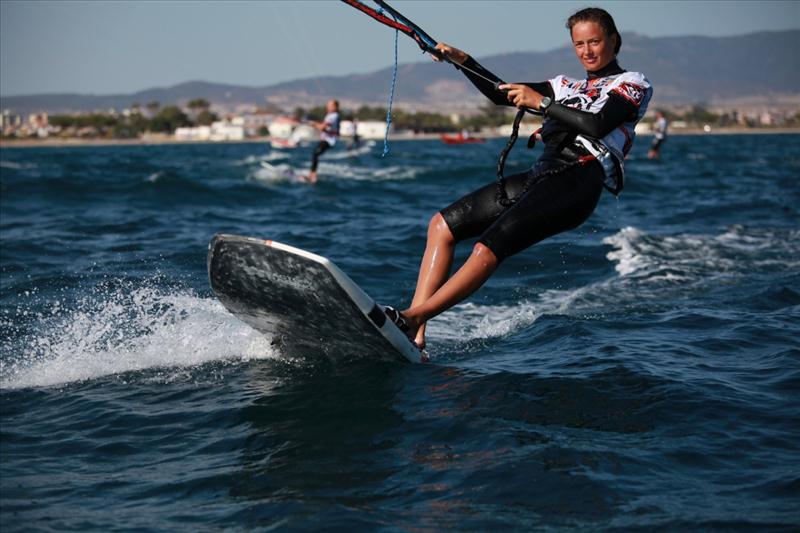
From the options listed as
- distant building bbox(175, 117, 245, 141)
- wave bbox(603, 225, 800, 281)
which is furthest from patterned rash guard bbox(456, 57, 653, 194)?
distant building bbox(175, 117, 245, 141)

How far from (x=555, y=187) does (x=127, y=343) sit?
3054mm

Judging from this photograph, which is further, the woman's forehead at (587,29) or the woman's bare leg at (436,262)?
the woman's bare leg at (436,262)

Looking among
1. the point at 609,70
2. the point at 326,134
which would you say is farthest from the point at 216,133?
the point at 609,70

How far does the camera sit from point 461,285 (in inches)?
199

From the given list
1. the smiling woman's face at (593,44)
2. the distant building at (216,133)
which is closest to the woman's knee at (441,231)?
the smiling woman's face at (593,44)

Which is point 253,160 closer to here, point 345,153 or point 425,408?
point 345,153

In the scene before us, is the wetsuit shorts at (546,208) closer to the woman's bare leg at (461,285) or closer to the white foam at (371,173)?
the woman's bare leg at (461,285)

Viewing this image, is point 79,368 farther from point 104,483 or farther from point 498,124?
point 498,124

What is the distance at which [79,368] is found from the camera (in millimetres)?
5547

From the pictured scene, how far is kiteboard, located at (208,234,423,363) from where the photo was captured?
15.8 ft

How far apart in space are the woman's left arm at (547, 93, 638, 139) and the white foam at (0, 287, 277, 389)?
2.39 meters

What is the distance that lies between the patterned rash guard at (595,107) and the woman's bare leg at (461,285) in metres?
0.76

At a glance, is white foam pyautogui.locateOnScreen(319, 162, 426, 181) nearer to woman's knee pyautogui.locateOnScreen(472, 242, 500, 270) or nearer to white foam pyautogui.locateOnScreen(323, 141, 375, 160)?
white foam pyautogui.locateOnScreen(323, 141, 375, 160)

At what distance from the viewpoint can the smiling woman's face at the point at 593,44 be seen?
5.14 metres
